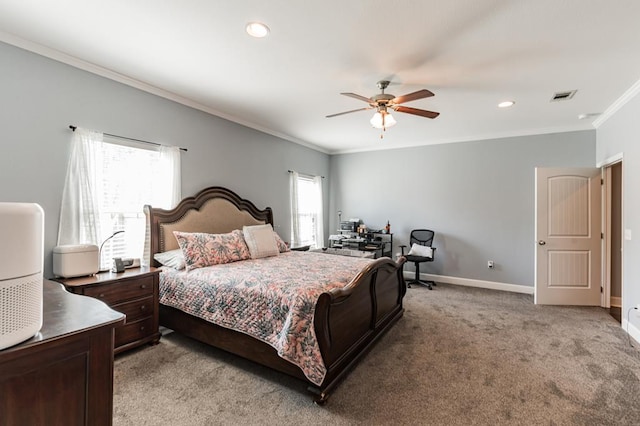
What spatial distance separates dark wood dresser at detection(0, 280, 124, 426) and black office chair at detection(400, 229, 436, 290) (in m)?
4.66

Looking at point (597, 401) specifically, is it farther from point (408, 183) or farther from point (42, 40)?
point (42, 40)

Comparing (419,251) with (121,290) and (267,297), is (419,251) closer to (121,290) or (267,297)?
(267,297)

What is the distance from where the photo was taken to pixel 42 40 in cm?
247

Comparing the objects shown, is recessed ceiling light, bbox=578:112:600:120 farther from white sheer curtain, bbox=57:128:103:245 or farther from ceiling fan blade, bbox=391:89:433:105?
white sheer curtain, bbox=57:128:103:245

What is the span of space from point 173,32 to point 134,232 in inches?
83.1

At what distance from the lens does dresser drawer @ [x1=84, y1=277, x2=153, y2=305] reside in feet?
8.37

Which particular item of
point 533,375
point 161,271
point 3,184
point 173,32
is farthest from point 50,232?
point 533,375

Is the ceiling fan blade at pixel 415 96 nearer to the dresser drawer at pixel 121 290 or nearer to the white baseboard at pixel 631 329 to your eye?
the dresser drawer at pixel 121 290

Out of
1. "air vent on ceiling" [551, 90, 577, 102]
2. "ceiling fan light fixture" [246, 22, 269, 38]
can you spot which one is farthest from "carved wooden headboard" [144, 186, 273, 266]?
"air vent on ceiling" [551, 90, 577, 102]

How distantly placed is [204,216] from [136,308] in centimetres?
138

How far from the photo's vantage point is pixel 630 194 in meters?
3.31

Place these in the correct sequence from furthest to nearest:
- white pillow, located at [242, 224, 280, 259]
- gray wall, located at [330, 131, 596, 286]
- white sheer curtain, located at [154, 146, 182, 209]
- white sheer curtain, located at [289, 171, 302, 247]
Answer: white sheer curtain, located at [289, 171, 302, 247] < gray wall, located at [330, 131, 596, 286] < white pillow, located at [242, 224, 280, 259] < white sheer curtain, located at [154, 146, 182, 209]

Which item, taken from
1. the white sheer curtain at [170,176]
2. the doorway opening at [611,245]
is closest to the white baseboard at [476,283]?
the doorway opening at [611,245]

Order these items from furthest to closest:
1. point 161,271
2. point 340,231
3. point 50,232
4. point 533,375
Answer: point 340,231 → point 161,271 → point 50,232 → point 533,375
